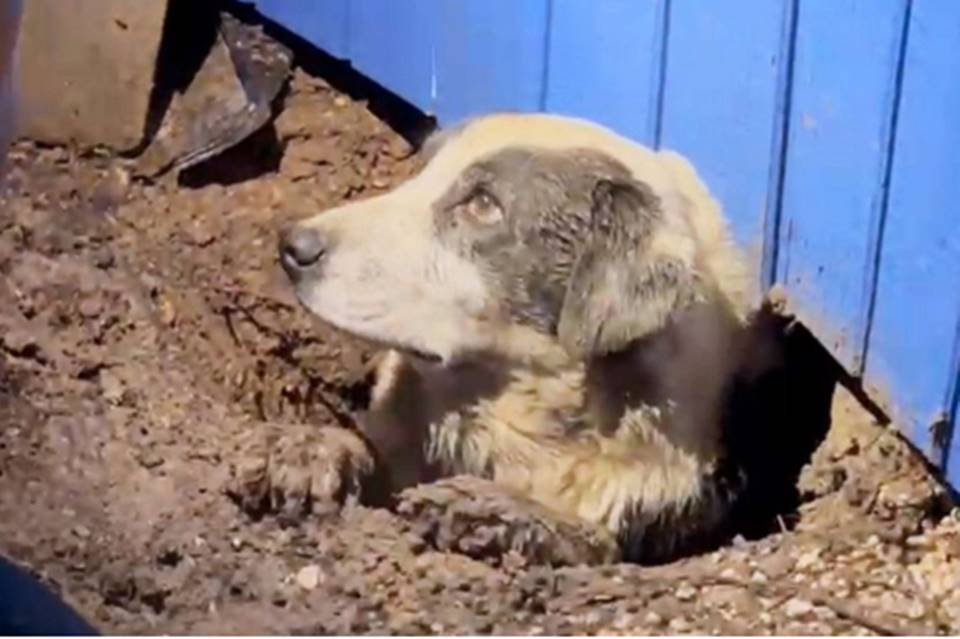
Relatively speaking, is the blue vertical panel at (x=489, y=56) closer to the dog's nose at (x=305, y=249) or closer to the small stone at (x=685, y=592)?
the dog's nose at (x=305, y=249)

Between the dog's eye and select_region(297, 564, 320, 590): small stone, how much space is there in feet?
1.51

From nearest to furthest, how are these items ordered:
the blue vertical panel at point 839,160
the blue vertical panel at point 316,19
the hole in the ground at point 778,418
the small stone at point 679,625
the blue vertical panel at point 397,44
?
1. the small stone at point 679,625
2. the blue vertical panel at point 839,160
3. the hole in the ground at point 778,418
4. the blue vertical panel at point 397,44
5. the blue vertical panel at point 316,19

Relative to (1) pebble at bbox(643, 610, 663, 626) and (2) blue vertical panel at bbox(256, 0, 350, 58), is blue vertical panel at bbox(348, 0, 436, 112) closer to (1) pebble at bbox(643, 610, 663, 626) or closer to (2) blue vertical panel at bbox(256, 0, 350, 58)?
(2) blue vertical panel at bbox(256, 0, 350, 58)

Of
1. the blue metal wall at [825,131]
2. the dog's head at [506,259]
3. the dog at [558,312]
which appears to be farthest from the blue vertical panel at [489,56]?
the dog's head at [506,259]

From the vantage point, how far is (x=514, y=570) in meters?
2.29

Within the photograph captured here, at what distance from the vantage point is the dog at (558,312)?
2.37 m

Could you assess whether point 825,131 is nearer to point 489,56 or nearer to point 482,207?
point 482,207

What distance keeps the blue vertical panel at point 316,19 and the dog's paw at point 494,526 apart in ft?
3.48

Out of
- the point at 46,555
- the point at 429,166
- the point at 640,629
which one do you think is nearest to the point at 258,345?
the point at 429,166

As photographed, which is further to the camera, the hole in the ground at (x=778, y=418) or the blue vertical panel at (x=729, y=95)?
the hole in the ground at (x=778, y=418)

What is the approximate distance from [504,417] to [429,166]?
0.33 meters

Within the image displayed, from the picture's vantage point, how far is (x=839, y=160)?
2377 millimetres

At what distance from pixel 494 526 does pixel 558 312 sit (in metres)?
0.27

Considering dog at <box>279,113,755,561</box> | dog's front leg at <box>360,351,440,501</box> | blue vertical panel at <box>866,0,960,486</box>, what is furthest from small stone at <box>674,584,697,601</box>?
dog's front leg at <box>360,351,440,501</box>
